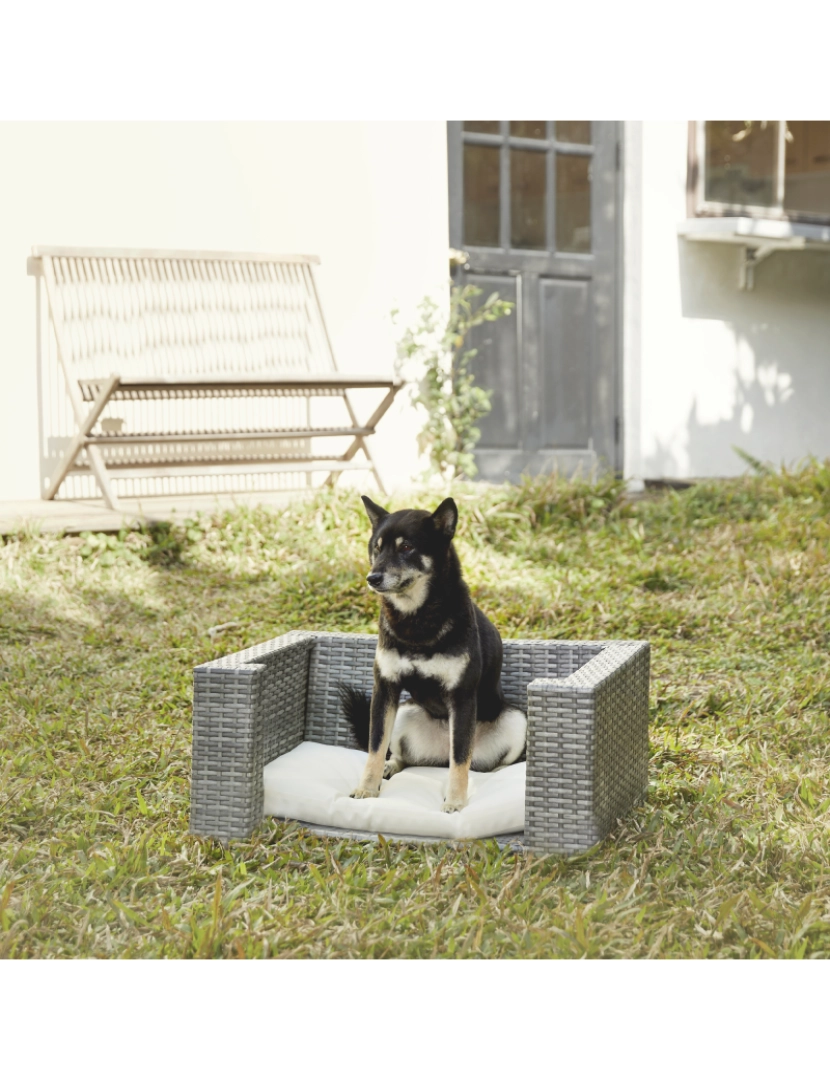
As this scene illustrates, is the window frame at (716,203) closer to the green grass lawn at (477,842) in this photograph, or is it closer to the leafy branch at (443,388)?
the leafy branch at (443,388)

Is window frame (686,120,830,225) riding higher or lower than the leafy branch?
higher

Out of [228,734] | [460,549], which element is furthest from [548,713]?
[460,549]

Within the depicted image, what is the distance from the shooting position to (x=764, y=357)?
7.89 metres

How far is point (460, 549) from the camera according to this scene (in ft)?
16.9

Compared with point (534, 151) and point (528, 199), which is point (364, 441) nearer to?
point (528, 199)

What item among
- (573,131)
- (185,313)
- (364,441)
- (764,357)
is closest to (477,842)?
(364,441)

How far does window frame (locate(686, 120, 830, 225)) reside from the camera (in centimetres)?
732

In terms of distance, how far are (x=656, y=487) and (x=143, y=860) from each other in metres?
5.55

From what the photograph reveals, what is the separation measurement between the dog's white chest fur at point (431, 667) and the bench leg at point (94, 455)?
110 inches

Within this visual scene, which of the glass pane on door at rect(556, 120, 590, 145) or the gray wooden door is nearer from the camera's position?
the gray wooden door

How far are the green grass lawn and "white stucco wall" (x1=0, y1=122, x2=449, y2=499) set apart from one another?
1.18 metres

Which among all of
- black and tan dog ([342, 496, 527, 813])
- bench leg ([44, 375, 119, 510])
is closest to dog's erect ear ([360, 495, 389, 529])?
black and tan dog ([342, 496, 527, 813])

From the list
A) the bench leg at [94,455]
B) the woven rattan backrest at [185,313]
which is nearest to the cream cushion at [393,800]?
the bench leg at [94,455]

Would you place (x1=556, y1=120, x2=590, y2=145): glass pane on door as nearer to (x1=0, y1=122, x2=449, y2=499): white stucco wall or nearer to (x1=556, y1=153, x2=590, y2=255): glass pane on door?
(x1=556, y1=153, x2=590, y2=255): glass pane on door
